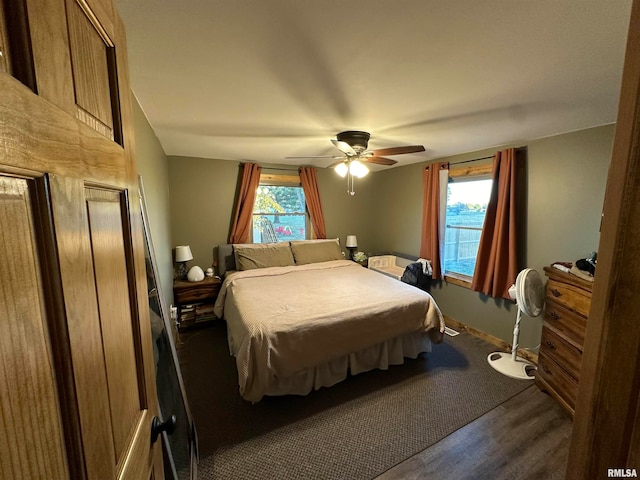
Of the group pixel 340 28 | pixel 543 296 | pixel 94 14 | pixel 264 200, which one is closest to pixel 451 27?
pixel 340 28

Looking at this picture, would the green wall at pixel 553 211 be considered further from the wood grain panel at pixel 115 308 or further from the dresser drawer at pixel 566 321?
the wood grain panel at pixel 115 308

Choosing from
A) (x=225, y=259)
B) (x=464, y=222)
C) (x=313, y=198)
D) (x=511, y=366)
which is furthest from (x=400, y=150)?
(x=225, y=259)

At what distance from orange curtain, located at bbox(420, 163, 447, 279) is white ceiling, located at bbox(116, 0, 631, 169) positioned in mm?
1323

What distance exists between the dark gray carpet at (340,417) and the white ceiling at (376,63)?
89.3 inches

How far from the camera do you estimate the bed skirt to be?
2172 mm

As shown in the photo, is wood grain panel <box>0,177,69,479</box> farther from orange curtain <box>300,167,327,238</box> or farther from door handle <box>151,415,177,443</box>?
orange curtain <box>300,167,327,238</box>

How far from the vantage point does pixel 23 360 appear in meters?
0.35

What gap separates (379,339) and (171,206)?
10.4 feet

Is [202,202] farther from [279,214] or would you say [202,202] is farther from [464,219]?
[464,219]

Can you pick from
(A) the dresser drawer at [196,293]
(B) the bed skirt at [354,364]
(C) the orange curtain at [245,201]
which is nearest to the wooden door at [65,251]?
(B) the bed skirt at [354,364]

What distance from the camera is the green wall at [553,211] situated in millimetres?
2297

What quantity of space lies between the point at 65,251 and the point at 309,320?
1.83 m

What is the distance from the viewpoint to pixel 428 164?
3814 millimetres

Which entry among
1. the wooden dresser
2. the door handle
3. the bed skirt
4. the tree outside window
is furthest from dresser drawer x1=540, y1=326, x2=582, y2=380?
the door handle
